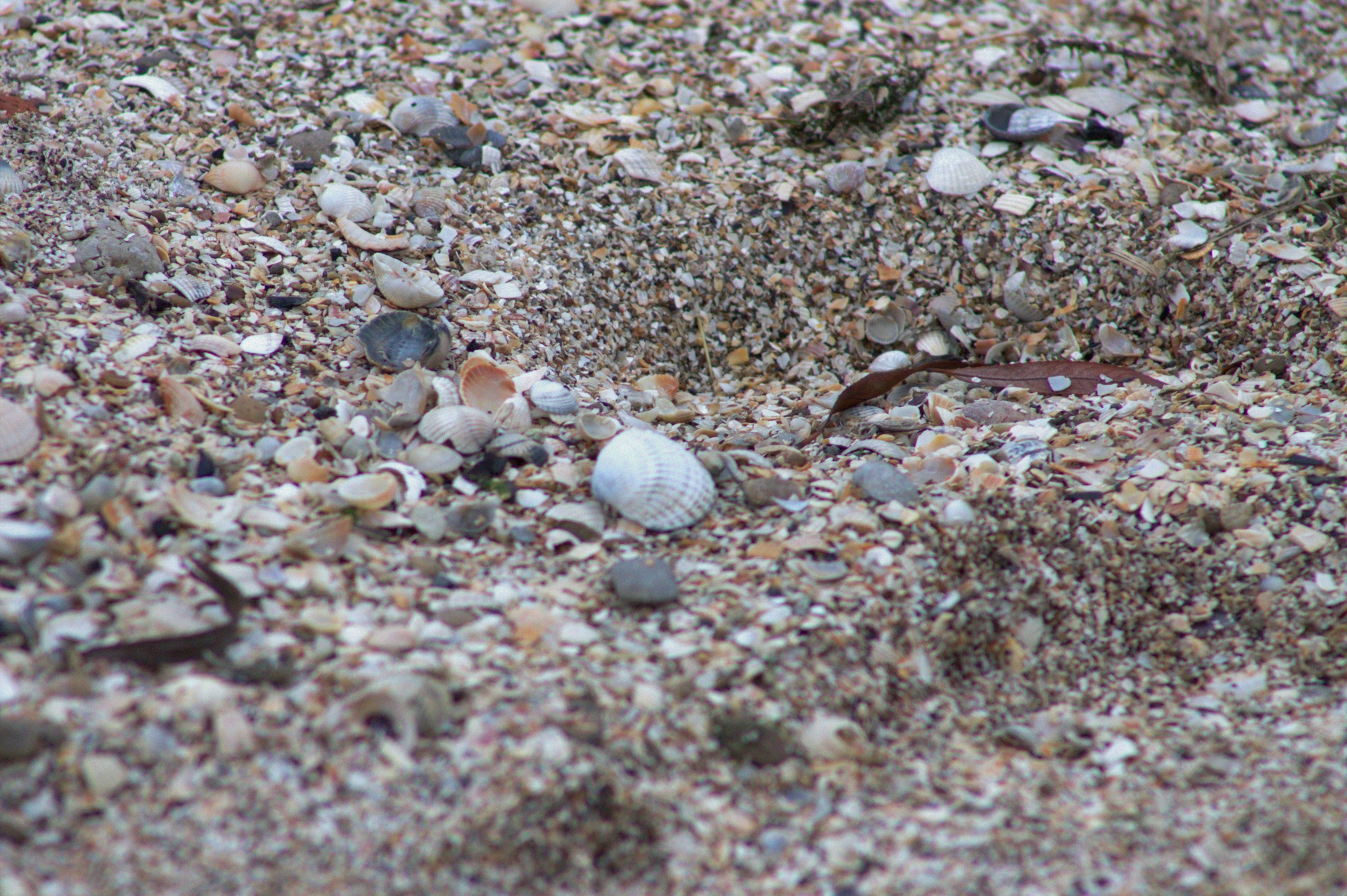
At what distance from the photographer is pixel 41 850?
1.61 metres

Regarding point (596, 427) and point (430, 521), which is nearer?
point (430, 521)

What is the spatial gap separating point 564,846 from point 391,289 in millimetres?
1764

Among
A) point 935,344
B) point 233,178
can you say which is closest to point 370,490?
point 233,178

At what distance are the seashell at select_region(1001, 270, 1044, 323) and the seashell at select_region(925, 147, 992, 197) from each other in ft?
1.13

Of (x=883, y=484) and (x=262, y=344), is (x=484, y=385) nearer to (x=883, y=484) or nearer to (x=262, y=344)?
(x=262, y=344)

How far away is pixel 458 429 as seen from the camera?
98.2 inches

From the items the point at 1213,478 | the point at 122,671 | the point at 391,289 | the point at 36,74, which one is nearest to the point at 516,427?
the point at 391,289

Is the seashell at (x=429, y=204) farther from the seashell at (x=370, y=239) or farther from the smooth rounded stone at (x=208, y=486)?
the smooth rounded stone at (x=208, y=486)

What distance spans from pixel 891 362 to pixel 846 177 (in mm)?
694

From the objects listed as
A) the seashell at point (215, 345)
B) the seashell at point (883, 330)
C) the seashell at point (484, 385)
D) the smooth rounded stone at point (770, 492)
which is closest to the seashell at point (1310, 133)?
the seashell at point (883, 330)

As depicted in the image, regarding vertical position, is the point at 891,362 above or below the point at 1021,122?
below

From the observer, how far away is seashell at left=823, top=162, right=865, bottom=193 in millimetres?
3402

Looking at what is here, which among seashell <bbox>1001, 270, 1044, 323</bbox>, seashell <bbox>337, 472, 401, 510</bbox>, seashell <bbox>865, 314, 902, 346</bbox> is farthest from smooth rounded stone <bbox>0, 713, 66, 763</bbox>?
seashell <bbox>1001, 270, 1044, 323</bbox>

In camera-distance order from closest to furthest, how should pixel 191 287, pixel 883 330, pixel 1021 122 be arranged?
1. pixel 191 287
2. pixel 883 330
3. pixel 1021 122
